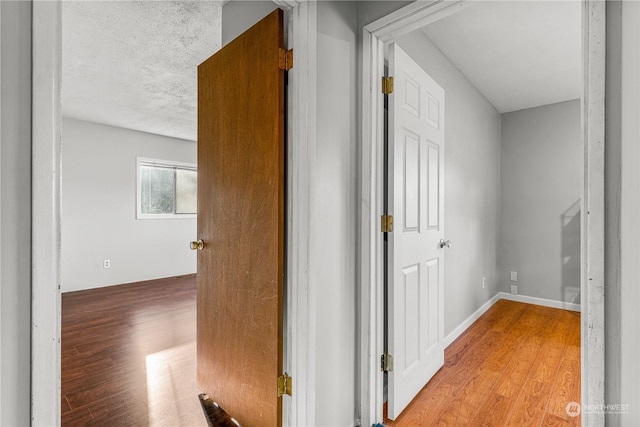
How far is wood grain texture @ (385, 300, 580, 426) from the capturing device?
175cm

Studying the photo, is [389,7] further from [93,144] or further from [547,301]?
[93,144]

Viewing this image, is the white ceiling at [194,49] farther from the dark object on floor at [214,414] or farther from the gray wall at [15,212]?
the dark object on floor at [214,414]

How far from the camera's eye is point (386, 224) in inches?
65.9

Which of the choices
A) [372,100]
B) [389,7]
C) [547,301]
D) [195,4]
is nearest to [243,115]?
[372,100]

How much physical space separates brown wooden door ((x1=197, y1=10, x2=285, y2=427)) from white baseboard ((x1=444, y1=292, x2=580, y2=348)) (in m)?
1.83

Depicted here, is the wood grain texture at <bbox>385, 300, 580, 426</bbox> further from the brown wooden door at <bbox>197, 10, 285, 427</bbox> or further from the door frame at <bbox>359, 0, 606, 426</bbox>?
the brown wooden door at <bbox>197, 10, 285, 427</bbox>

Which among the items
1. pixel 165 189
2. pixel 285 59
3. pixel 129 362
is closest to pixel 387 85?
pixel 285 59

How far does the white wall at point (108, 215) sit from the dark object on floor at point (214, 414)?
3.73 m

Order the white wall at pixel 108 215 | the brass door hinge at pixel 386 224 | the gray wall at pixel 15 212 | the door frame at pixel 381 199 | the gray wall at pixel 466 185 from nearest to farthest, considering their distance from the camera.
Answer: the gray wall at pixel 15 212
the door frame at pixel 381 199
the brass door hinge at pixel 386 224
the gray wall at pixel 466 185
the white wall at pixel 108 215

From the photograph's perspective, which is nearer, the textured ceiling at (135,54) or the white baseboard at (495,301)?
the textured ceiling at (135,54)

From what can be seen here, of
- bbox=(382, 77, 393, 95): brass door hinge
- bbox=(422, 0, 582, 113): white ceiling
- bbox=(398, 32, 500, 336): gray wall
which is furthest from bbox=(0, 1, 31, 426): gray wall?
bbox=(398, 32, 500, 336): gray wall

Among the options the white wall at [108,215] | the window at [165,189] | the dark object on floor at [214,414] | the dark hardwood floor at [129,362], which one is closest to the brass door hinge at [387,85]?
the dark object on floor at [214,414]

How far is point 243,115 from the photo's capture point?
1.55 metres

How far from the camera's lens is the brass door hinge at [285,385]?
1.40 meters
